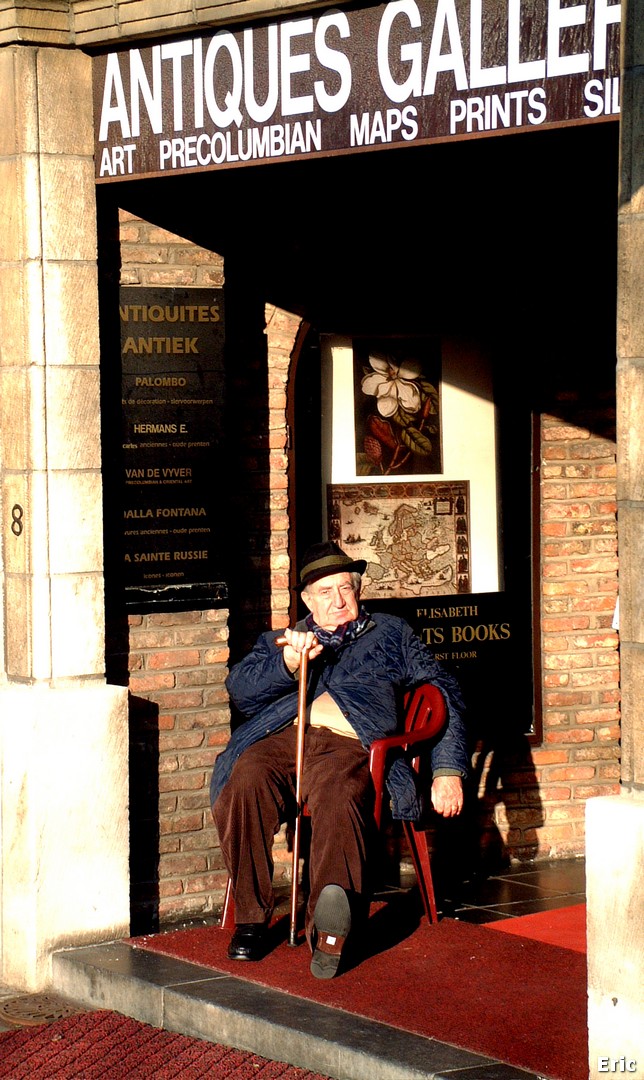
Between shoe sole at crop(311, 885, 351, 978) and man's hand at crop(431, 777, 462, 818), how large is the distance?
0.69m

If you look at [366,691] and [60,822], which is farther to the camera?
[366,691]

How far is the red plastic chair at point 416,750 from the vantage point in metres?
5.86

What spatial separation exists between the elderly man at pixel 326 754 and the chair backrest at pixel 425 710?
0.14 feet

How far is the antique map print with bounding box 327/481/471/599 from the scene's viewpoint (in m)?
7.21

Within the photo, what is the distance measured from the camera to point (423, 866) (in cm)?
611

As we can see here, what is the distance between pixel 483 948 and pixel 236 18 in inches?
126

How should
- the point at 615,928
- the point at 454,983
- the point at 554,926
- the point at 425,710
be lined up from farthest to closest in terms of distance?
the point at 554,926 < the point at 425,710 < the point at 454,983 < the point at 615,928

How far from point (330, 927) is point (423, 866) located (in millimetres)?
854

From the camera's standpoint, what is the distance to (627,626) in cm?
419

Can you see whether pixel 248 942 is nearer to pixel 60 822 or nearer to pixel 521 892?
pixel 60 822

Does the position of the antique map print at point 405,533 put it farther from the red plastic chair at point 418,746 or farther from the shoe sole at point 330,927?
the shoe sole at point 330,927

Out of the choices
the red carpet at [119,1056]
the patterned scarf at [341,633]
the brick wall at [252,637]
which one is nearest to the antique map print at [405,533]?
the brick wall at [252,637]

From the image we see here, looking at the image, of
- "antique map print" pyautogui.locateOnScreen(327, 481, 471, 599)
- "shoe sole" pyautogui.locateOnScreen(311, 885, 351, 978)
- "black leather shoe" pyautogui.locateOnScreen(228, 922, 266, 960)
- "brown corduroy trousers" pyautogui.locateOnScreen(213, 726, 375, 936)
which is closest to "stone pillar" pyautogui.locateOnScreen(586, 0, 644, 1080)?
"shoe sole" pyautogui.locateOnScreen(311, 885, 351, 978)

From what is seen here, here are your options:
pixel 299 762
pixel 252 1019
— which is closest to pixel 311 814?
pixel 299 762
